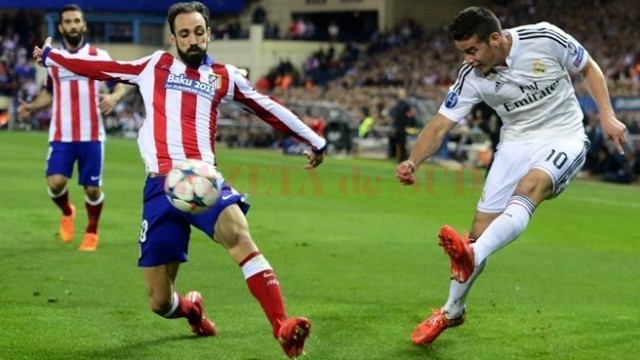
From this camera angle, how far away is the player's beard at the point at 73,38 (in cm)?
1253

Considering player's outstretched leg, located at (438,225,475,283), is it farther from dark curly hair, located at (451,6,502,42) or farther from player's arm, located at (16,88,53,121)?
player's arm, located at (16,88,53,121)

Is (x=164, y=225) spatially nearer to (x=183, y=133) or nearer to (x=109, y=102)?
(x=183, y=133)

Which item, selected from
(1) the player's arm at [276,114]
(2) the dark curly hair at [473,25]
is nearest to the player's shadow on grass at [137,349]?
(1) the player's arm at [276,114]

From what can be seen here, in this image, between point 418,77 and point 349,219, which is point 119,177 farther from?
point 418,77

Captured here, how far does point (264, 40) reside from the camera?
187ft

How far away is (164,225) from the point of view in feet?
24.5

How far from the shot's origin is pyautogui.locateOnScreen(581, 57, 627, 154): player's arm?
26.2ft

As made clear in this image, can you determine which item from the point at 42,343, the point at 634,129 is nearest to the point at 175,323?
the point at 42,343

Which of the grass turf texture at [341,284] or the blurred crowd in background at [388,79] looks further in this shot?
the blurred crowd in background at [388,79]

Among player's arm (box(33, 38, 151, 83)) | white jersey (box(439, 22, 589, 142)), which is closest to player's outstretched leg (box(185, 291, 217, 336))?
player's arm (box(33, 38, 151, 83))

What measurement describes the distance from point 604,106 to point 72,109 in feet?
21.5

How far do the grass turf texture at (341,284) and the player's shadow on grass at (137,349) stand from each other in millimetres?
12

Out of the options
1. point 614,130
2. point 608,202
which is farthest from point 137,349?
point 608,202

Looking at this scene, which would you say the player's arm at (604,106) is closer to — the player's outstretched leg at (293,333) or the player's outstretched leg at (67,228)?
the player's outstretched leg at (293,333)
